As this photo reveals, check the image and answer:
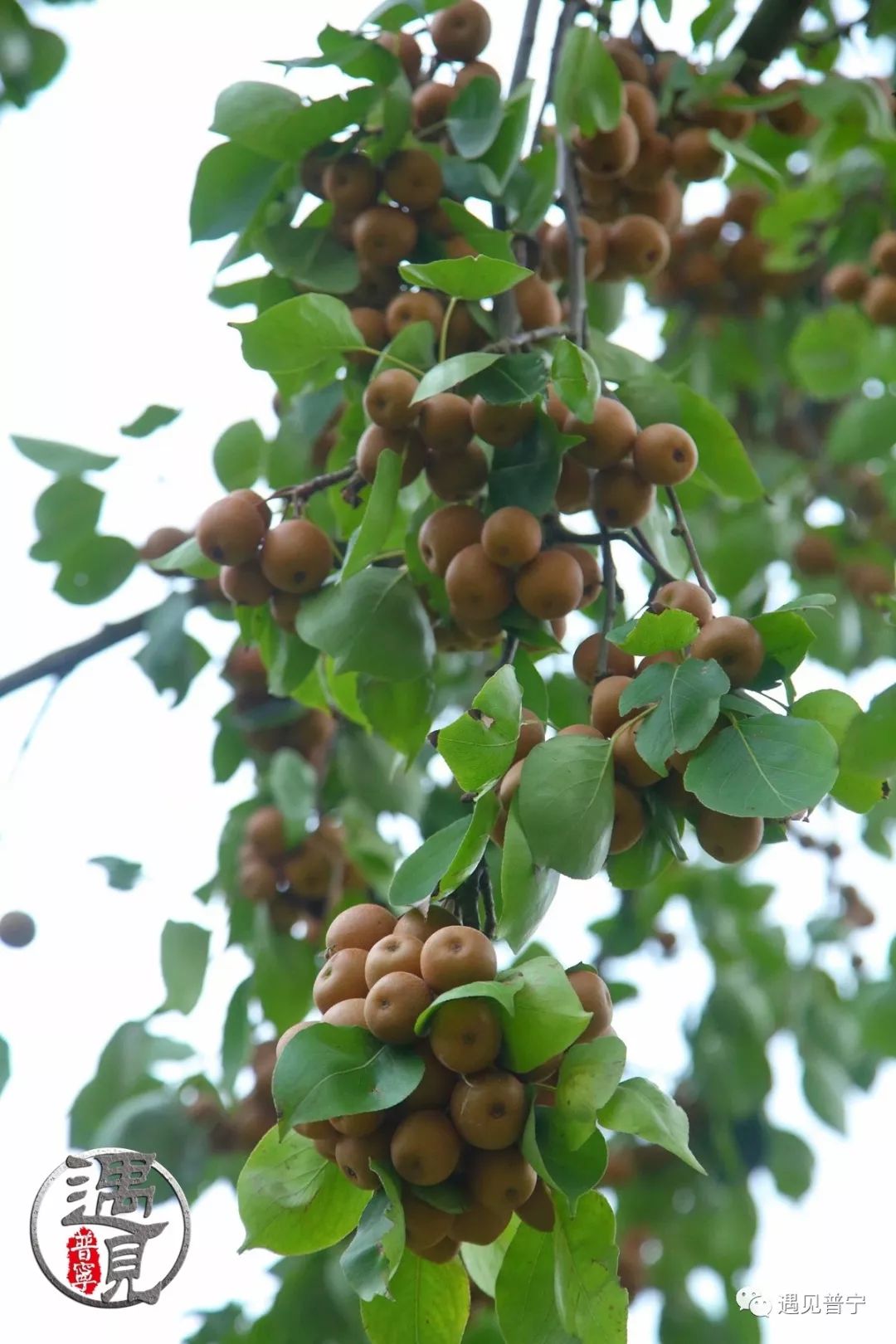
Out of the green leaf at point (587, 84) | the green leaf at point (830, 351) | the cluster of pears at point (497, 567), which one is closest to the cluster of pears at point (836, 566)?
the green leaf at point (830, 351)

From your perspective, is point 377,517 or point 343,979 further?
point 377,517

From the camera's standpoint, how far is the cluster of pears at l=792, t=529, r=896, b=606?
2354mm

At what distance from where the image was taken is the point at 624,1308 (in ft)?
2.74

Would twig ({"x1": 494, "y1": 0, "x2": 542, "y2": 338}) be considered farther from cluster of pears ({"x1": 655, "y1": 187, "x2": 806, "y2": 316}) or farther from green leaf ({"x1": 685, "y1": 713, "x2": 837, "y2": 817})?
cluster of pears ({"x1": 655, "y1": 187, "x2": 806, "y2": 316})

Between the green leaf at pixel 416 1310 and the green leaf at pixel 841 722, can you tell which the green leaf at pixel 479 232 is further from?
the green leaf at pixel 416 1310

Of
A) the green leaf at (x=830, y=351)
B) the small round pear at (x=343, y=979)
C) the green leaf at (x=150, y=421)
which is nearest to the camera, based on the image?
the small round pear at (x=343, y=979)

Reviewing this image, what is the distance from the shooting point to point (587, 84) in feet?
4.77

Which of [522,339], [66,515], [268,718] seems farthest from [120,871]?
[522,339]

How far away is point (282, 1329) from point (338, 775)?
689 mm

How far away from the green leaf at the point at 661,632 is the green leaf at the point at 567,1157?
1.01 ft

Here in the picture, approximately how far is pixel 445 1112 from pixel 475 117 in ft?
3.25

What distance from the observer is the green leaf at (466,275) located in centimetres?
106

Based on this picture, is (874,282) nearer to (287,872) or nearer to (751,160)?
(751,160)

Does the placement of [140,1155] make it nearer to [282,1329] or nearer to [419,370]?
[282,1329]
